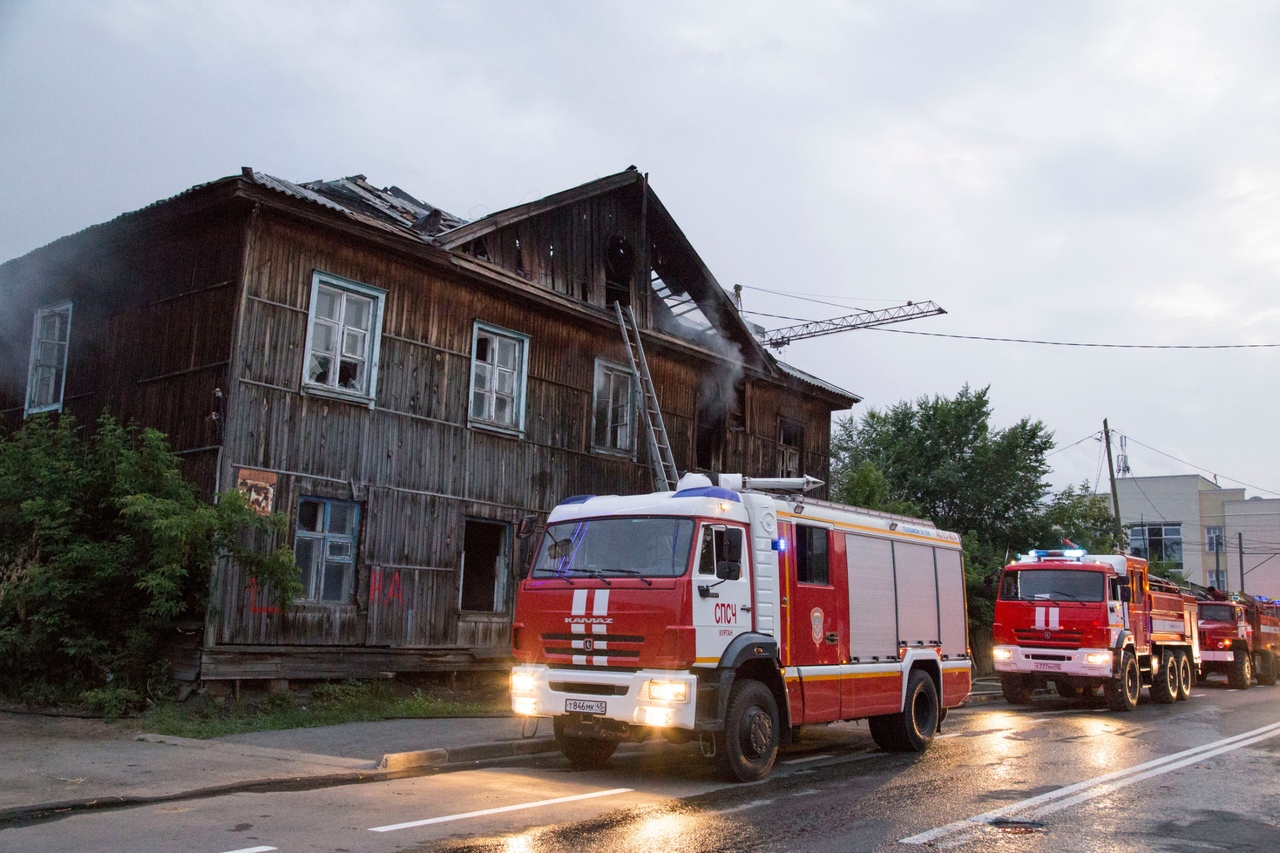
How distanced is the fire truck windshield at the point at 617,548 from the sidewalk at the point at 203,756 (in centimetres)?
219

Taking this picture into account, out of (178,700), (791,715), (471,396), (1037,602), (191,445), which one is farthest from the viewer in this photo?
(1037,602)

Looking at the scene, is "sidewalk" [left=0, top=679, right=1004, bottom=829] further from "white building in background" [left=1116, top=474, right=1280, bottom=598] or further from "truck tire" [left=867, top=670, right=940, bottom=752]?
"white building in background" [left=1116, top=474, right=1280, bottom=598]

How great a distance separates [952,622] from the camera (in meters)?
13.0

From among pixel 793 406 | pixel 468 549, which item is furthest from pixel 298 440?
pixel 793 406

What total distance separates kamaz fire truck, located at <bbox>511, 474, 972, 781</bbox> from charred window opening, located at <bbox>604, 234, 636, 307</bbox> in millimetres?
9078

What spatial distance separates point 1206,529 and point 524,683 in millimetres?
62841

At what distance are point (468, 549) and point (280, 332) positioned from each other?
6387mm

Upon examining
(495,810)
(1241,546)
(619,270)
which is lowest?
(495,810)

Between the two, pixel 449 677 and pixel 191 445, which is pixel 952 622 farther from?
pixel 191 445

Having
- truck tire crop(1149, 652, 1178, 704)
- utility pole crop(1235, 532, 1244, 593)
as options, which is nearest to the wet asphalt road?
truck tire crop(1149, 652, 1178, 704)

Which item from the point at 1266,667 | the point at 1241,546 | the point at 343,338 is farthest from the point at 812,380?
the point at 1241,546

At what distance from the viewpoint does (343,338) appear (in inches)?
571

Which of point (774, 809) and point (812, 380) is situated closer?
point (774, 809)

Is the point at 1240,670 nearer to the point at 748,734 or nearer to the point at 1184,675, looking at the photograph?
the point at 1184,675
